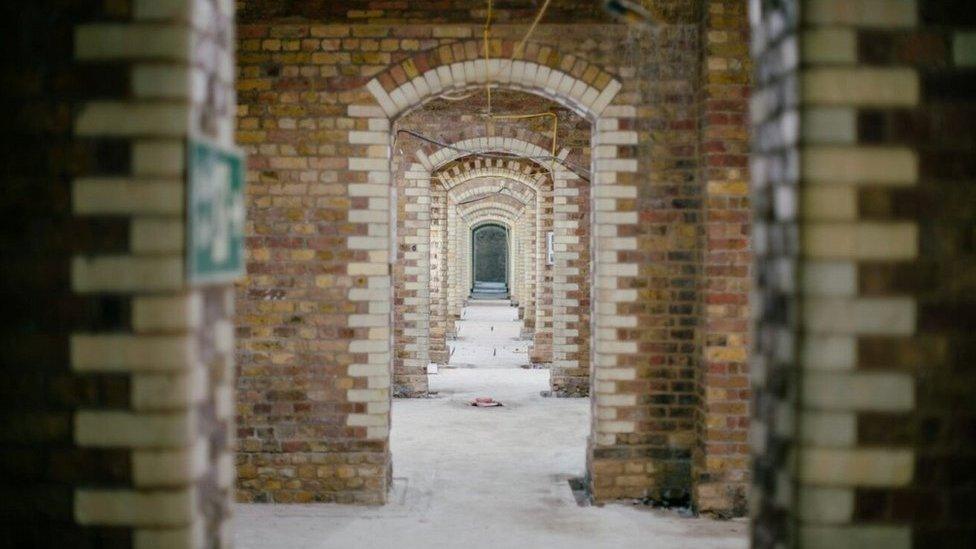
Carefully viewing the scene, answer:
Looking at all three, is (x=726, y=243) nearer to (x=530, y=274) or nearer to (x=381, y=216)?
(x=381, y=216)

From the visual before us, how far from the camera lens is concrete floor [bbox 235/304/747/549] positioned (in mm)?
5137

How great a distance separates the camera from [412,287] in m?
11.1

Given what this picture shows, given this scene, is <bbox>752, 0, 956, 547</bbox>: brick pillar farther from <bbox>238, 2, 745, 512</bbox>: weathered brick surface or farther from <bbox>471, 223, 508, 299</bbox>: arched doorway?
<bbox>471, 223, 508, 299</bbox>: arched doorway

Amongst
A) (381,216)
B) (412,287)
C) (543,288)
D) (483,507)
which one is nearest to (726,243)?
(381,216)

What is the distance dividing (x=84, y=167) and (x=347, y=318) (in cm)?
359

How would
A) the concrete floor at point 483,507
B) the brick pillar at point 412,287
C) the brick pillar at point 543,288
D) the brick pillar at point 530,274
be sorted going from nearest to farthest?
the concrete floor at point 483,507
the brick pillar at point 412,287
the brick pillar at point 543,288
the brick pillar at point 530,274

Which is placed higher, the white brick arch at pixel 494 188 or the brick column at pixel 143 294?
the white brick arch at pixel 494 188

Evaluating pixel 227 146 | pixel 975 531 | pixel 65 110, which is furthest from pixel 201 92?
pixel 975 531

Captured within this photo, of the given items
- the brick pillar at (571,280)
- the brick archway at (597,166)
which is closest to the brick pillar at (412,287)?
the brick pillar at (571,280)

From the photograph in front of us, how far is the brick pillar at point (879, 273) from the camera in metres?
2.30

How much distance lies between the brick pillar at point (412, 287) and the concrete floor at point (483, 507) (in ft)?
2.39

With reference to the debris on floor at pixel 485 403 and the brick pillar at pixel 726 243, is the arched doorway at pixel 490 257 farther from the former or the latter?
the brick pillar at pixel 726 243

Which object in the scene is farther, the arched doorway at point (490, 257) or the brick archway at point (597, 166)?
the arched doorway at point (490, 257)

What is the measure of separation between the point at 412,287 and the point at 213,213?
28.9 ft
